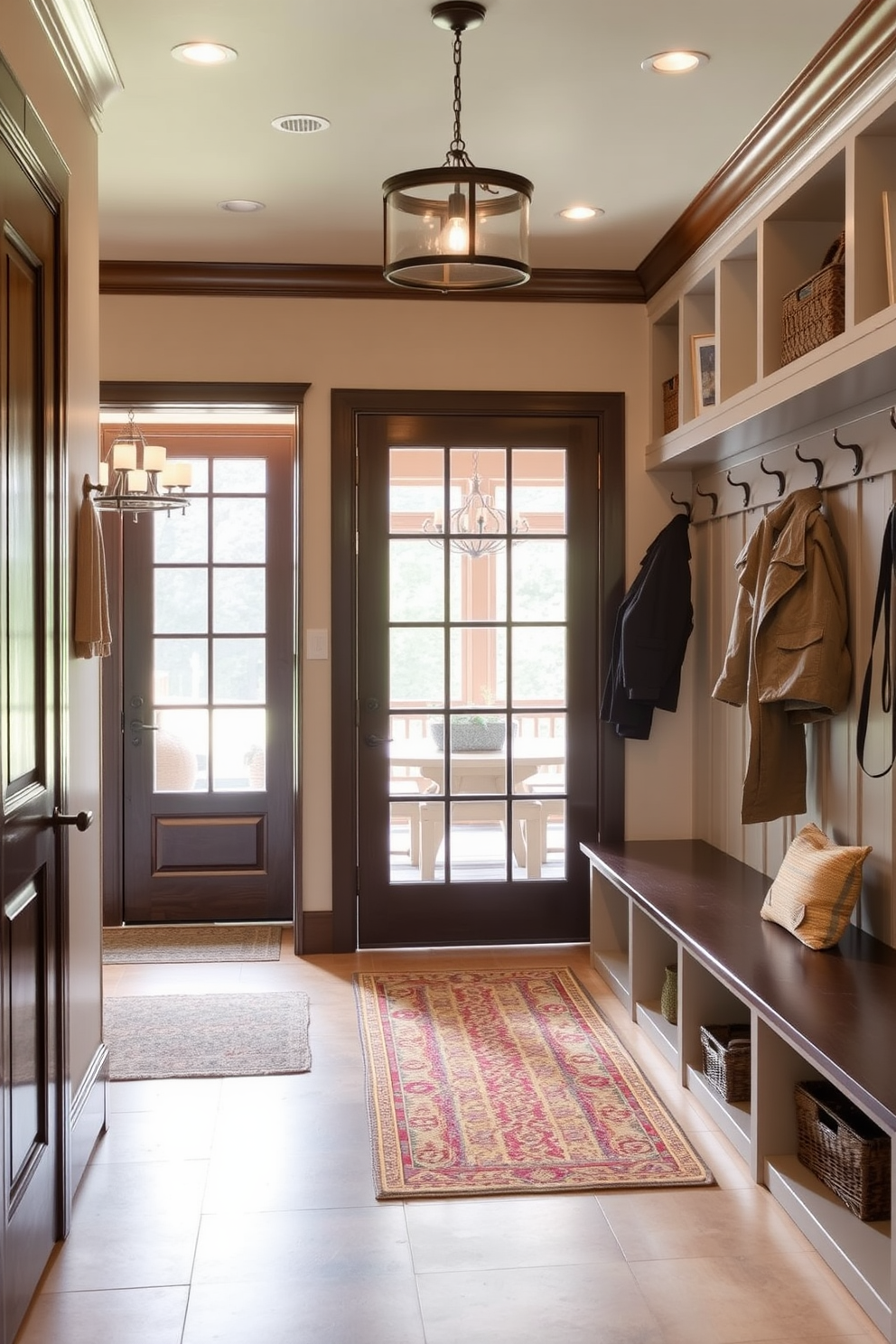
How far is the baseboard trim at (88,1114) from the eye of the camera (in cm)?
286

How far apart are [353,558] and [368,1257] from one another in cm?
285

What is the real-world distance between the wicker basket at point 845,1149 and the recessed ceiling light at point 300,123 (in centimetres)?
279

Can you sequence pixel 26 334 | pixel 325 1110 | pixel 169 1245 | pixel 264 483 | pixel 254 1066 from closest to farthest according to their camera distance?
pixel 26 334 → pixel 169 1245 → pixel 325 1110 → pixel 254 1066 → pixel 264 483

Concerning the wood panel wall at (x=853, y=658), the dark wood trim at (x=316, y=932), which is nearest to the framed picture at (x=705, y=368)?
the wood panel wall at (x=853, y=658)

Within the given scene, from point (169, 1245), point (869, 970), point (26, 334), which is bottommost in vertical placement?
point (169, 1245)

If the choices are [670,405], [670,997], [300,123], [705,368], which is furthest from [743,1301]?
[670,405]

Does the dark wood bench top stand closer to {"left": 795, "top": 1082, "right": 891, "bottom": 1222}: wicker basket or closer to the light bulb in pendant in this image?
{"left": 795, "top": 1082, "right": 891, "bottom": 1222}: wicker basket

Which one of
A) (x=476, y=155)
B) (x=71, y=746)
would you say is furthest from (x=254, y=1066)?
(x=476, y=155)

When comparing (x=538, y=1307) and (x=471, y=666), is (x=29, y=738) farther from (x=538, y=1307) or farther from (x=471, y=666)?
(x=471, y=666)

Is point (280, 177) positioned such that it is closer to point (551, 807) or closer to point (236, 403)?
point (236, 403)

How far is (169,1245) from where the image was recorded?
2629 mm

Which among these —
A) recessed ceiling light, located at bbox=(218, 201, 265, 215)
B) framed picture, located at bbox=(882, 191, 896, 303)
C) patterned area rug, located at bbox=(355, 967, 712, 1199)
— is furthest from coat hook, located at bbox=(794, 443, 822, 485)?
recessed ceiling light, located at bbox=(218, 201, 265, 215)

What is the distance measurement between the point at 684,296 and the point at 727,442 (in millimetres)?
647

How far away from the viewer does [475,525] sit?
16.3ft
